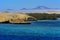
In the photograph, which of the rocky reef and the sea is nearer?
the sea

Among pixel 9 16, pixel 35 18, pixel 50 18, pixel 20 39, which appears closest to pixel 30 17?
pixel 35 18

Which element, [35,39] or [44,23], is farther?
[44,23]

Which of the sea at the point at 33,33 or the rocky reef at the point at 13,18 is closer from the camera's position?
the sea at the point at 33,33

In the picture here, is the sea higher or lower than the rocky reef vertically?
lower

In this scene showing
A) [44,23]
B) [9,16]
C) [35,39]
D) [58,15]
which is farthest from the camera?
[9,16]

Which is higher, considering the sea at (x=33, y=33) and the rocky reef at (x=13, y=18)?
the rocky reef at (x=13, y=18)

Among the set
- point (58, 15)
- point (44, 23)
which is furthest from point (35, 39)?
point (44, 23)

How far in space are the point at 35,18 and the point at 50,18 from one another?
1.45 metres

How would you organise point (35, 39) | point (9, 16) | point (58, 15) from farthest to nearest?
point (9, 16), point (58, 15), point (35, 39)

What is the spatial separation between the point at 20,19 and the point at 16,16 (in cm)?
51

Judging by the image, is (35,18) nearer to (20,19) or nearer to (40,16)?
(40,16)

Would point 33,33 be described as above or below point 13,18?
below

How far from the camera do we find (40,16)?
62.4ft

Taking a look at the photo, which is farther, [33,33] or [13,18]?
[13,18]
